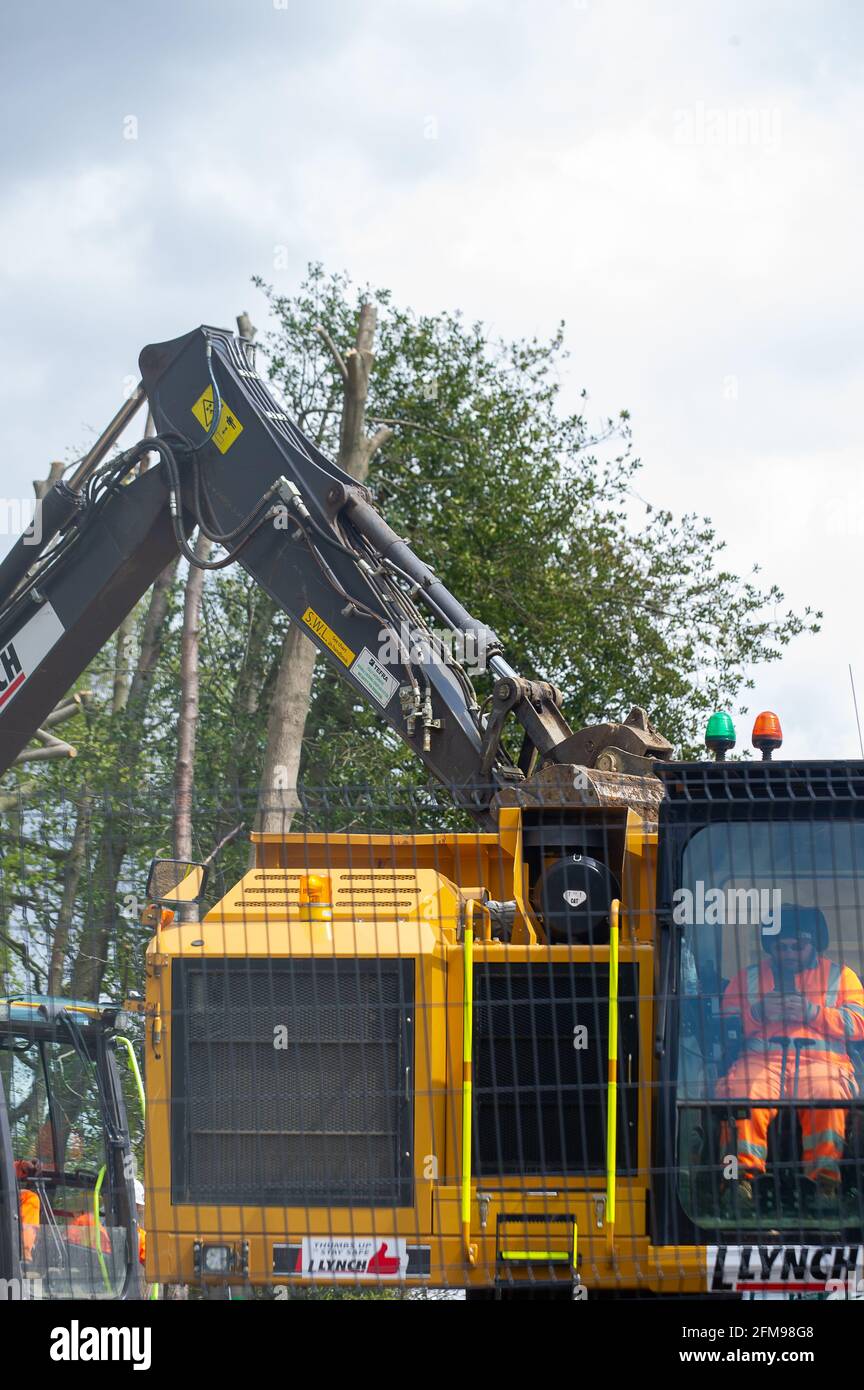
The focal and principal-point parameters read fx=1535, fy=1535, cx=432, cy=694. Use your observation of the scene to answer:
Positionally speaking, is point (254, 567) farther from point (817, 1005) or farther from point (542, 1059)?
point (817, 1005)

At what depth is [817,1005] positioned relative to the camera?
521cm

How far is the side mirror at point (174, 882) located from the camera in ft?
20.2

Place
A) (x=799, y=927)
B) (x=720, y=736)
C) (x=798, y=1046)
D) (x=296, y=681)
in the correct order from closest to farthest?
1. (x=798, y=1046)
2. (x=799, y=927)
3. (x=720, y=736)
4. (x=296, y=681)

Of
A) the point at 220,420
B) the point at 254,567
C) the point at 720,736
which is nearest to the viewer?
the point at 720,736

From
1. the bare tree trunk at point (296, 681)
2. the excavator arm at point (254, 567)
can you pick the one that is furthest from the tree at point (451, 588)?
the excavator arm at point (254, 567)

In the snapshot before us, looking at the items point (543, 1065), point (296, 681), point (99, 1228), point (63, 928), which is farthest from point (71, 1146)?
point (296, 681)

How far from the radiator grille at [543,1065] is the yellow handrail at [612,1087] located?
124 millimetres

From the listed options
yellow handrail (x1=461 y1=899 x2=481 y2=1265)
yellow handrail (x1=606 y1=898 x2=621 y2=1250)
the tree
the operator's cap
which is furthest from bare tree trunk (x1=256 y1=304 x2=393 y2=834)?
the operator's cap

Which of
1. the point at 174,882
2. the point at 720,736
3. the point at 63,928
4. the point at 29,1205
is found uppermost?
the point at 720,736

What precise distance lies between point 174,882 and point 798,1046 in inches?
105

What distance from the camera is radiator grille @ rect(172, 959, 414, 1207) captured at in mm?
5543

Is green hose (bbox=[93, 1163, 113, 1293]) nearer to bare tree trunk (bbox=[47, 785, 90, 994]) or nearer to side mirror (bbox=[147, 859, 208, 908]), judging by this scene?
bare tree trunk (bbox=[47, 785, 90, 994])
